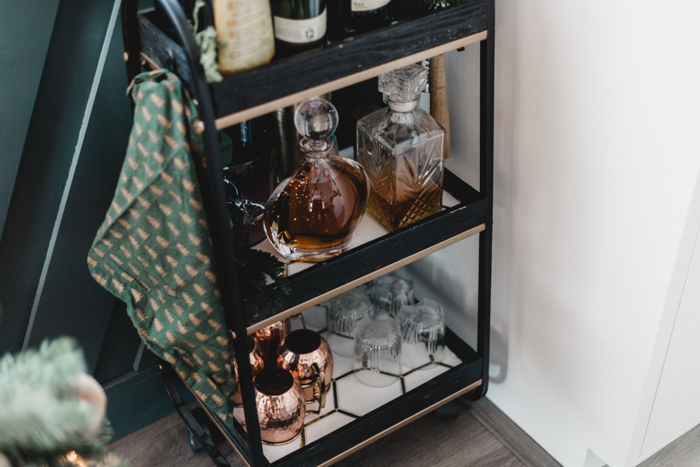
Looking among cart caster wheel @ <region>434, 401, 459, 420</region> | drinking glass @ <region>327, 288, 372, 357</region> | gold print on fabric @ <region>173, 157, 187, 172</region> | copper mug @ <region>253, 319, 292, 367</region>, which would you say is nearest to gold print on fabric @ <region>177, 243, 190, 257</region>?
gold print on fabric @ <region>173, 157, 187, 172</region>

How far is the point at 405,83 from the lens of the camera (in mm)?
1090

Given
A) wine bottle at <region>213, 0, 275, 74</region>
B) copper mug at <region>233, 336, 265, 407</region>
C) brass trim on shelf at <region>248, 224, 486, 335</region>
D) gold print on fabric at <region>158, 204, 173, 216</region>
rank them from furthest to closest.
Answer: copper mug at <region>233, 336, 265, 407</region>, brass trim on shelf at <region>248, 224, 486, 335</region>, gold print on fabric at <region>158, 204, 173, 216</region>, wine bottle at <region>213, 0, 275, 74</region>

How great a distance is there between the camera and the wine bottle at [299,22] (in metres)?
0.86

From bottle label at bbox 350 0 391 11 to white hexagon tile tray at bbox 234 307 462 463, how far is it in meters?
0.76

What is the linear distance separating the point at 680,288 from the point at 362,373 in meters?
0.63

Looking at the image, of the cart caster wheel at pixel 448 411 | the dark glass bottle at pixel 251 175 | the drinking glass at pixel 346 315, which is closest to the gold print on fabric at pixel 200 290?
the dark glass bottle at pixel 251 175

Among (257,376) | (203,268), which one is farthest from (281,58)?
(257,376)

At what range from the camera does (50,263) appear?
4.10 feet

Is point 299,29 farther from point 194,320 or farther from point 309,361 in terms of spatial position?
point 309,361

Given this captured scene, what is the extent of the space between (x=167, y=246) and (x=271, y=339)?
1.62ft

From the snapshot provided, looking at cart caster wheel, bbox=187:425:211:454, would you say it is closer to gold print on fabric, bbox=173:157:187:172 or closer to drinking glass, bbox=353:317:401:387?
drinking glass, bbox=353:317:401:387

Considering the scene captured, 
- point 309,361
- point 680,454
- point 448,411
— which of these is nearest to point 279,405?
point 309,361

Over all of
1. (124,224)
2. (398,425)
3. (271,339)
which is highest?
(124,224)

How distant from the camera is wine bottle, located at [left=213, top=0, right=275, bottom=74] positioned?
79cm
